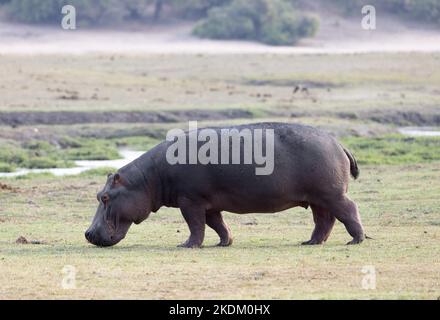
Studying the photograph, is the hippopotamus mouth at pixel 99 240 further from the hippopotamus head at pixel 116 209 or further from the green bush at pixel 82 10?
the green bush at pixel 82 10

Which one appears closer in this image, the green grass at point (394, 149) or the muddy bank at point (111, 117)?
the green grass at point (394, 149)

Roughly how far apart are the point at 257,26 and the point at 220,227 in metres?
45.0

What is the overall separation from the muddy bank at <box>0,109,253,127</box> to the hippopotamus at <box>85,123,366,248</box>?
16203 millimetres

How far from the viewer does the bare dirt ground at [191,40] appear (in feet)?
167

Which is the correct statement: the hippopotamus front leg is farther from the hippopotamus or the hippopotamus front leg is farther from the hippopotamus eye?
the hippopotamus eye

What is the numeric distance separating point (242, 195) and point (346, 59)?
1351 inches

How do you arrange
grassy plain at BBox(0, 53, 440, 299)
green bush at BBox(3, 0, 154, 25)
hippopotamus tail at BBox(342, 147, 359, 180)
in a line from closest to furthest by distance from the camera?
grassy plain at BBox(0, 53, 440, 299) → hippopotamus tail at BBox(342, 147, 359, 180) → green bush at BBox(3, 0, 154, 25)

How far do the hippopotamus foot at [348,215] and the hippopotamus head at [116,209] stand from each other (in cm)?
202

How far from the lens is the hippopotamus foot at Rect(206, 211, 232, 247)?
44.7 ft

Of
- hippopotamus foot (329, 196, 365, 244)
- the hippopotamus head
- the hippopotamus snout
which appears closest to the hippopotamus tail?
hippopotamus foot (329, 196, 365, 244)

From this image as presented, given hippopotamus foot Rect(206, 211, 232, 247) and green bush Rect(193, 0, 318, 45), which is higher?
hippopotamus foot Rect(206, 211, 232, 247)

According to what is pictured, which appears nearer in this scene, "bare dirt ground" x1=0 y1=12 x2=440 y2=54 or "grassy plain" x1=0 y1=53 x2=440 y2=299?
"grassy plain" x1=0 y1=53 x2=440 y2=299

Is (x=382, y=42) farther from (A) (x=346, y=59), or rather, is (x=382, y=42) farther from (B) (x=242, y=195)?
(B) (x=242, y=195)

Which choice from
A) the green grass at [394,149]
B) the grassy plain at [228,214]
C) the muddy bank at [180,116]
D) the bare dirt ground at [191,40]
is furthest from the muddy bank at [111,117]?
the bare dirt ground at [191,40]
